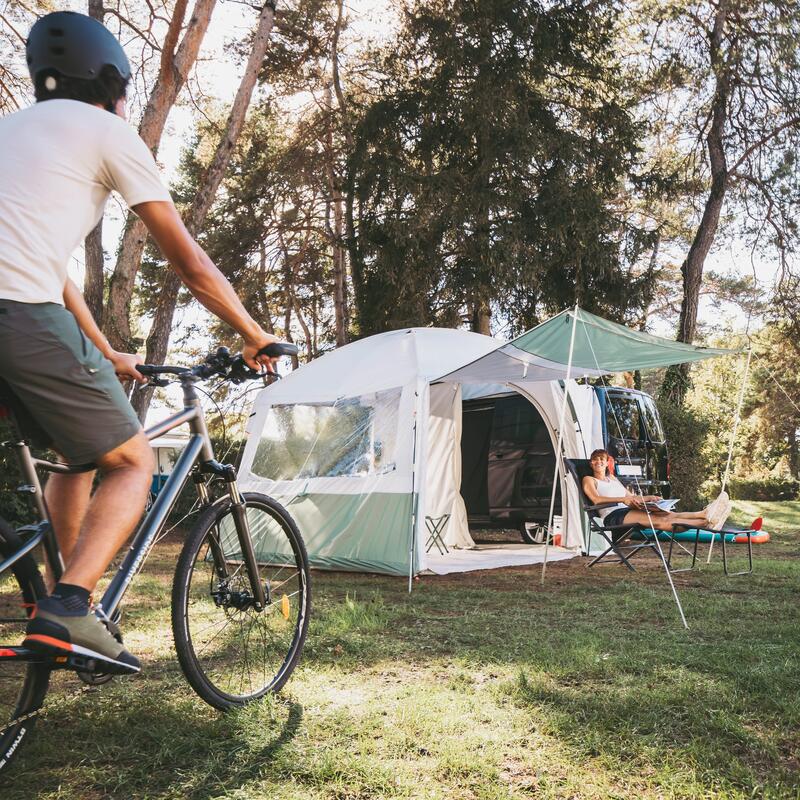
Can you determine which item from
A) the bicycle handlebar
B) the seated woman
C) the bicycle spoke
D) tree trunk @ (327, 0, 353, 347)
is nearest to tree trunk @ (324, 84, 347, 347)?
tree trunk @ (327, 0, 353, 347)

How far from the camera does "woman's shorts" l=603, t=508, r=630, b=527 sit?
6429mm

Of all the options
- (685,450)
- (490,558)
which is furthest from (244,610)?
(685,450)

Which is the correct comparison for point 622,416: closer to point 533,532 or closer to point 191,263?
point 533,532

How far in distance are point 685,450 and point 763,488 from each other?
13195 millimetres

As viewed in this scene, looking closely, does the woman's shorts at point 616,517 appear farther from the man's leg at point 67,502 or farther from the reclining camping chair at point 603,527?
the man's leg at point 67,502

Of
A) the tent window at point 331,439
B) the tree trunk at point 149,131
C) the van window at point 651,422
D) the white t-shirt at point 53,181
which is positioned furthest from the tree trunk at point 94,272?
the white t-shirt at point 53,181

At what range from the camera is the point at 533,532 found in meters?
9.74

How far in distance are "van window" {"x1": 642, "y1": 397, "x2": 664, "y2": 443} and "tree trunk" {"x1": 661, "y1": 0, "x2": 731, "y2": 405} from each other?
15.7 feet

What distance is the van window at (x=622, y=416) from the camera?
909 cm

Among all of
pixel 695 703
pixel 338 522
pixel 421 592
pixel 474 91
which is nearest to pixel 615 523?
pixel 421 592

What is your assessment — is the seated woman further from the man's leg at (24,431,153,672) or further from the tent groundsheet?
the man's leg at (24,431,153,672)

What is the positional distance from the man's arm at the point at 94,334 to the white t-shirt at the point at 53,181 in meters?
0.34

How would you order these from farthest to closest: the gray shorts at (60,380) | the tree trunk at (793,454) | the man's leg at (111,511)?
the tree trunk at (793,454) → the man's leg at (111,511) → the gray shorts at (60,380)

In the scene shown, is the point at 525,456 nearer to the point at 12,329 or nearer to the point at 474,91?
the point at 474,91
